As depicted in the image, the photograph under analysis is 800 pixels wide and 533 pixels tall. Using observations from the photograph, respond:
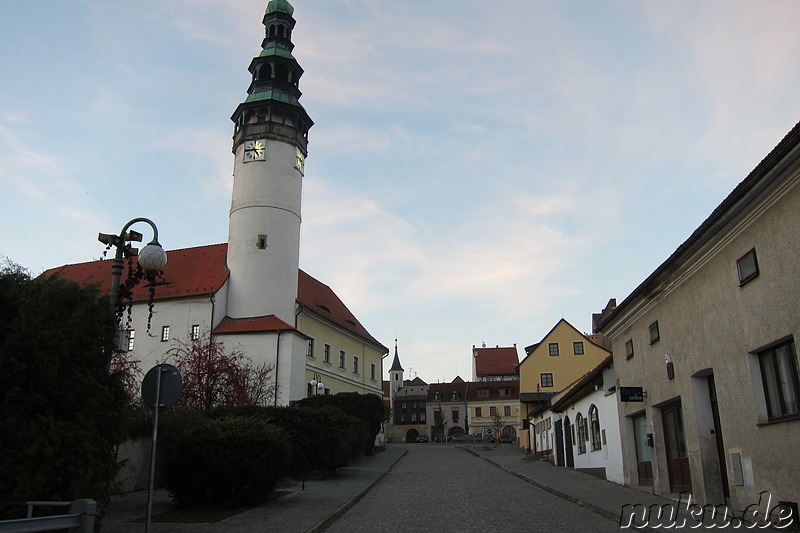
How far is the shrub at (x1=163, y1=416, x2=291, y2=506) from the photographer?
1373 centimetres

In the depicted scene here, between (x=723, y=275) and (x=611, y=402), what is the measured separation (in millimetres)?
9875

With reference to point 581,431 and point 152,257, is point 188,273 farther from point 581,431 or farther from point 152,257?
point 152,257

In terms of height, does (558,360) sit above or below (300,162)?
below

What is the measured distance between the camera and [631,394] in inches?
666

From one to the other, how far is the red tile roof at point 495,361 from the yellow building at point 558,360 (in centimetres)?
4854

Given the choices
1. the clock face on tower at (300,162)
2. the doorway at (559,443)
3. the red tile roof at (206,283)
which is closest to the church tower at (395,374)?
the red tile roof at (206,283)

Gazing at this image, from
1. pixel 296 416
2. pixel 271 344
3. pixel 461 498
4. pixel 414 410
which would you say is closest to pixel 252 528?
pixel 461 498

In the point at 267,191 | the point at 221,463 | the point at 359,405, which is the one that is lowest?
the point at 221,463

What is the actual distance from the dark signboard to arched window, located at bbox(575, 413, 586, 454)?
29.4 ft

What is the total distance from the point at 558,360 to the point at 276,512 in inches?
1528

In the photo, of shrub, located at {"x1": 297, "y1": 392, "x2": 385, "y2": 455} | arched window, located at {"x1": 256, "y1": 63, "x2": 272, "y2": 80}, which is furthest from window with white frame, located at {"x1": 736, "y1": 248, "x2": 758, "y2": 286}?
arched window, located at {"x1": 256, "y1": 63, "x2": 272, "y2": 80}

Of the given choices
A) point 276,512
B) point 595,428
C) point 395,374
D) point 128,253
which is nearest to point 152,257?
point 128,253

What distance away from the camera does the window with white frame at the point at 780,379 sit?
33.3 ft

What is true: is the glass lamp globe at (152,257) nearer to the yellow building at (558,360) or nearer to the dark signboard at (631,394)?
the dark signboard at (631,394)
